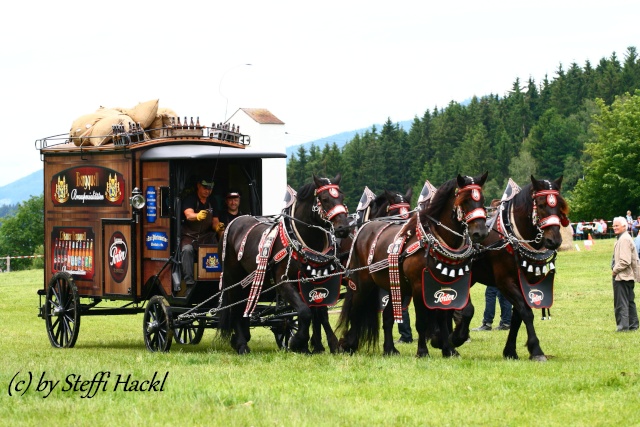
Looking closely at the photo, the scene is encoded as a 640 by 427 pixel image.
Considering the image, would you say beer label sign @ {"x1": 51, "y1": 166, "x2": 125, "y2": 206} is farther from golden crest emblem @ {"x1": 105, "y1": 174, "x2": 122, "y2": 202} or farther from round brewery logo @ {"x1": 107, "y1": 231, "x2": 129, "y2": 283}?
round brewery logo @ {"x1": 107, "y1": 231, "x2": 129, "y2": 283}

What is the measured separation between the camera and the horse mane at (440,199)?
12.0 m

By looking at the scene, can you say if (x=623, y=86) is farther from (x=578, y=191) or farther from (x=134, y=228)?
(x=134, y=228)

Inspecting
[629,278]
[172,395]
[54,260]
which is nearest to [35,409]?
[172,395]

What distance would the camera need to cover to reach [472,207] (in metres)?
11.5

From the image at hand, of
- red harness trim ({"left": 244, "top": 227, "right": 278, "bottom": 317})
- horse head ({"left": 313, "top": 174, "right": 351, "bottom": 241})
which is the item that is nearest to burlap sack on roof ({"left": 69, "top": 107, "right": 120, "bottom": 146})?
red harness trim ({"left": 244, "top": 227, "right": 278, "bottom": 317})

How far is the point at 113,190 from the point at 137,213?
63cm

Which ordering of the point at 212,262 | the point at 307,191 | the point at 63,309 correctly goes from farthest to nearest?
the point at 63,309, the point at 212,262, the point at 307,191

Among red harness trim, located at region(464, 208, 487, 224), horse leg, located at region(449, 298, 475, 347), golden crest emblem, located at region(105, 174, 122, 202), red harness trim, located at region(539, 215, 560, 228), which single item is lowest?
horse leg, located at region(449, 298, 475, 347)

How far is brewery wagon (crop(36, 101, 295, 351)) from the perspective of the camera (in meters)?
14.0

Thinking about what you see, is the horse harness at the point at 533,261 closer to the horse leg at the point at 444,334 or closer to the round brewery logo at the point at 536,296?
the round brewery logo at the point at 536,296

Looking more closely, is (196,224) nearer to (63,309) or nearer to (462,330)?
(63,309)

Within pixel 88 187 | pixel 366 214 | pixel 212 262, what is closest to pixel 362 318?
pixel 212 262

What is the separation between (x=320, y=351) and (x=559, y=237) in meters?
3.50

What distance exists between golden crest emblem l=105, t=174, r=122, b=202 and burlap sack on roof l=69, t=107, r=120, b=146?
927 millimetres
